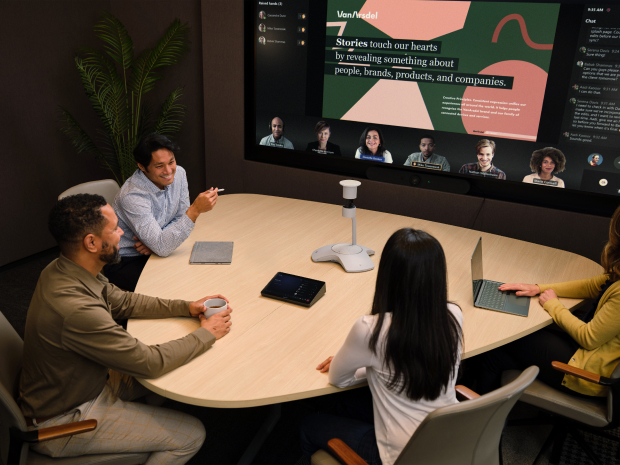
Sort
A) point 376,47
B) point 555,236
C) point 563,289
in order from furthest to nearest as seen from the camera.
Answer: point 376,47 < point 555,236 < point 563,289

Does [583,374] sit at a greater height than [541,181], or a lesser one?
lesser

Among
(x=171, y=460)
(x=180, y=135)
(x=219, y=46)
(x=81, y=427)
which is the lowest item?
(x=171, y=460)

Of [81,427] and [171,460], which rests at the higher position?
[81,427]

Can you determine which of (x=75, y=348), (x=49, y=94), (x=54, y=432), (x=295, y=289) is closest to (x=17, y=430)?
(x=54, y=432)

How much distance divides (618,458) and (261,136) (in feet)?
9.74

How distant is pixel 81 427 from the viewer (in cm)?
147

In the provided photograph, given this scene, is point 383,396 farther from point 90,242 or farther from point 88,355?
point 90,242

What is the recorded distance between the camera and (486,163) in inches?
122

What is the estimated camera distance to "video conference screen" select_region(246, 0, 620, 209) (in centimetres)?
278

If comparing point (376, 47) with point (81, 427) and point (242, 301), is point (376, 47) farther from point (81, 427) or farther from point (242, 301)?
point (81, 427)

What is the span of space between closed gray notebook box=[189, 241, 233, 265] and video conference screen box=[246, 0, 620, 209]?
55.9 inches

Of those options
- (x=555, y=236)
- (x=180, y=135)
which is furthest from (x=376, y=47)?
(x=180, y=135)

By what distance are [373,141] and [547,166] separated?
3.66 ft

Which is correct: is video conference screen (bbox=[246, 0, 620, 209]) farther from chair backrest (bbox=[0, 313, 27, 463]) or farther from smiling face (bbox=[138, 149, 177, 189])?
chair backrest (bbox=[0, 313, 27, 463])
